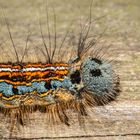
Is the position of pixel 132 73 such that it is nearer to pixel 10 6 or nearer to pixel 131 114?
pixel 131 114

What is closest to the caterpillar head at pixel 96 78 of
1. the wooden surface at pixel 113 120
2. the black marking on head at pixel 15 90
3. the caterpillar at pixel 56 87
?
the caterpillar at pixel 56 87

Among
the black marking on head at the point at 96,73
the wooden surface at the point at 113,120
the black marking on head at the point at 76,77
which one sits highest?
the black marking on head at the point at 96,73

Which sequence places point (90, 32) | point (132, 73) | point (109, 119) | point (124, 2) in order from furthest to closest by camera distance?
1. point (124, 2)
2. point (90, 32)
3. point (132, 73)
4. point (109, 119)

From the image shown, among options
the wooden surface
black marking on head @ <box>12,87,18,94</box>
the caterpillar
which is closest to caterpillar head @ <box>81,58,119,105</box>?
the caterpillar

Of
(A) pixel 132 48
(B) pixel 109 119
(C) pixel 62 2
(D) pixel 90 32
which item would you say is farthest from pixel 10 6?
(B) pixel 109 119

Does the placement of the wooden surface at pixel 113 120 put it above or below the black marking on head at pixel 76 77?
below

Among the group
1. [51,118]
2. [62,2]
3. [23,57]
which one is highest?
[62,2]

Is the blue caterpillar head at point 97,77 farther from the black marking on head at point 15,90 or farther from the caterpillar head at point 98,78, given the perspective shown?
the black marking on head at point 15,90

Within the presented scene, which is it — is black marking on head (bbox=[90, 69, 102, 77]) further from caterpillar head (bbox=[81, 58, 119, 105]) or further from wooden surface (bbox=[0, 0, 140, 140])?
wooden surface (bbox=[0, 0, 140, 140])

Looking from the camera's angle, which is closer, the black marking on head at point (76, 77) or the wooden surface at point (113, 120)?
the wooden surface at point (113, 120)
